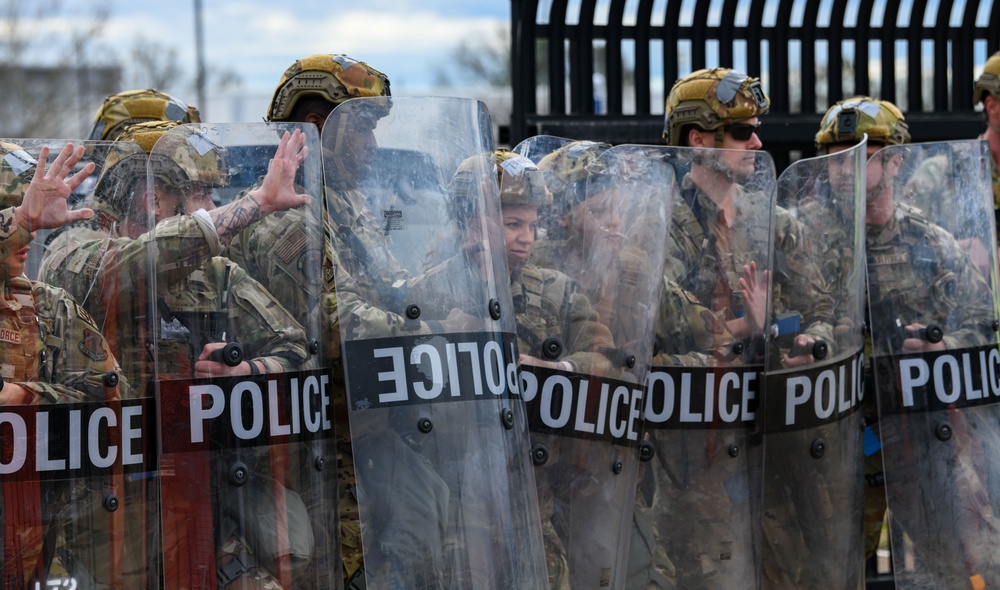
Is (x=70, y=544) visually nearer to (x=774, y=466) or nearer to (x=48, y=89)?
(x=774, y=466)

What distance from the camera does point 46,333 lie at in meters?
2.98

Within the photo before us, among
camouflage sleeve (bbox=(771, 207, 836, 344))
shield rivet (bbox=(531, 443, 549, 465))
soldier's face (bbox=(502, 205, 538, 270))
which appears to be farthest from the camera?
camouflage sleeve (bbox=(771, 207, 836, 344))

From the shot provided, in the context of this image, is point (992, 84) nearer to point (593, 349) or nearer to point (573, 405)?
point (593, 349)

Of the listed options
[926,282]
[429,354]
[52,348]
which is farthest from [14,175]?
[926,282]

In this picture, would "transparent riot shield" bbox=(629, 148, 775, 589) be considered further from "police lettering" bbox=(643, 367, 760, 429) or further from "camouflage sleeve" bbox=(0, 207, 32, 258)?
"camouflage sleeve" bbox=(0, 207, 32, 258)

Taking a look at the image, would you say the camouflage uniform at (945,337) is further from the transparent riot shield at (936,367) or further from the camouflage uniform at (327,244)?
the camouflage uniform at (327,244)

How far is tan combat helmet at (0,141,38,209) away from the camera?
3002mm

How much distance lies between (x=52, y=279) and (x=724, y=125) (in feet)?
7.62

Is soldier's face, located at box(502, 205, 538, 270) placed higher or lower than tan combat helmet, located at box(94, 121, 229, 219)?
lower

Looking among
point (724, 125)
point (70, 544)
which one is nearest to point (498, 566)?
point (70, 544)

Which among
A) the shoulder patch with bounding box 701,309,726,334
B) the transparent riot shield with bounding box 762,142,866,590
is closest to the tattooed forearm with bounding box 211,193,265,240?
the shoulder patch with bounding box 701,309,726,334

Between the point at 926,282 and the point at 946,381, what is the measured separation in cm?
32

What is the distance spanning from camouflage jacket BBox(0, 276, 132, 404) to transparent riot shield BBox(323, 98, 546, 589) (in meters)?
0.59

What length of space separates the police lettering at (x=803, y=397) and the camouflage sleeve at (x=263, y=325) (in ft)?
4.79
